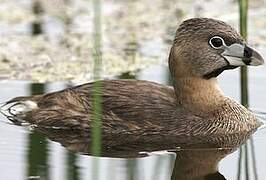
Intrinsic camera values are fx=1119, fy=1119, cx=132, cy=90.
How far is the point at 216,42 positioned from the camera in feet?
25.4

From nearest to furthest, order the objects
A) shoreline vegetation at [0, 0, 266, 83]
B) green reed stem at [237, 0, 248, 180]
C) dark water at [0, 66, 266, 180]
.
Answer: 1. dark water at [0, 66, 266, 180]
2. green reed stem at [237, 0, 248, 180]
3. shoreline vegetation at [0, 0, 266, 83]

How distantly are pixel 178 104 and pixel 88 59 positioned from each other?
229cm

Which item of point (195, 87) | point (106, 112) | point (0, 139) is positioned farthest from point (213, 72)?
point (0, 139)

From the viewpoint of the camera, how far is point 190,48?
7746 mm

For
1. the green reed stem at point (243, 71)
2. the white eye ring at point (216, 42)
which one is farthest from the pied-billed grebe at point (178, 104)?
the green reed stem at point (243, 71)

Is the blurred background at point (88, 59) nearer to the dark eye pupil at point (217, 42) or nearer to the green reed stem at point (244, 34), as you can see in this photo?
the green reed stem at point (244, 34)

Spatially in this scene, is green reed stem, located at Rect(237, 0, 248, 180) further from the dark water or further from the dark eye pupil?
the dark eye pupil

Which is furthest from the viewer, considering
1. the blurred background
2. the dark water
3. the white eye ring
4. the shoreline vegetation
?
the shoreline vegetation

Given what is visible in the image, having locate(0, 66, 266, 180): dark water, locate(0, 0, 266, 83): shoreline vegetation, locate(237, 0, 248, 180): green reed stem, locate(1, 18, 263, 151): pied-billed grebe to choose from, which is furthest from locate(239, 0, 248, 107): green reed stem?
locate(0, 0, 266, 83): shoreline vegetation

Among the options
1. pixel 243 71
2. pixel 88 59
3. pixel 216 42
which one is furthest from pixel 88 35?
pixel 216 42

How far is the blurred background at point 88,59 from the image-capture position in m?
6.70

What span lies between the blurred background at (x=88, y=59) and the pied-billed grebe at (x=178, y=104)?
0.23 metres

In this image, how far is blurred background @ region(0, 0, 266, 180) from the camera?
670 cm

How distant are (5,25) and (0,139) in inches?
149
